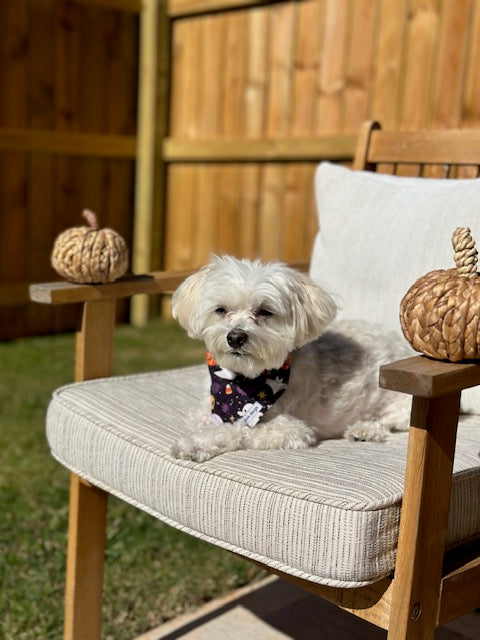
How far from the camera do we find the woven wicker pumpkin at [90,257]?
2199 millimetres

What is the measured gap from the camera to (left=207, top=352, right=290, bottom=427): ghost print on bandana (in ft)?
6.48

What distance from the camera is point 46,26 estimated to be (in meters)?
5.98

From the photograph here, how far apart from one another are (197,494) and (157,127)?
5354mm

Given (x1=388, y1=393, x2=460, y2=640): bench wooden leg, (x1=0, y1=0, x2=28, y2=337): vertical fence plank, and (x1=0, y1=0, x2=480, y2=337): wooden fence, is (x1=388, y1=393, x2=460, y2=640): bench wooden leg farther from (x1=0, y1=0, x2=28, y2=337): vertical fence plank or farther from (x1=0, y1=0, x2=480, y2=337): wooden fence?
(x1=0, y1=0, x2=28, y2=337): vertical fence plank

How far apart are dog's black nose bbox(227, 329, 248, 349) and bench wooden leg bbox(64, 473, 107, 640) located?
609mm

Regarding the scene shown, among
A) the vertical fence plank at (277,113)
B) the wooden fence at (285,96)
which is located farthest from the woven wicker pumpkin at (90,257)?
the vertical fence plank at (277,113)

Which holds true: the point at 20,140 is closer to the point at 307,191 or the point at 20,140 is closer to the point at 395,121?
the point at 307,191

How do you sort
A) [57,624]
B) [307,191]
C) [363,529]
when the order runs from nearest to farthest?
[363,529] → [57,624] → [307,191]

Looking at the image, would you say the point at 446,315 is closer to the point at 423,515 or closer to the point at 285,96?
the point at 423,515

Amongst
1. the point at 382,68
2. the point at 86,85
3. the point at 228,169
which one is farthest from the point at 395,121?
the point at 86,85

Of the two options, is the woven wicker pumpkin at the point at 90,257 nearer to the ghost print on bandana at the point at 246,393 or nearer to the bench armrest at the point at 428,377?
the ghost print on bandana at the point at 246,393

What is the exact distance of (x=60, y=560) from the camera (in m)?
2.79

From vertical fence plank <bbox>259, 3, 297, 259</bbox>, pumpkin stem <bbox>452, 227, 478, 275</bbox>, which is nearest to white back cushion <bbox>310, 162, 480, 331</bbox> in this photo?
pumpkin stem <bbox>452, 227, 478, 275</bbox>

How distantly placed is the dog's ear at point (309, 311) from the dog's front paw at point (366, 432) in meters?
0.25
